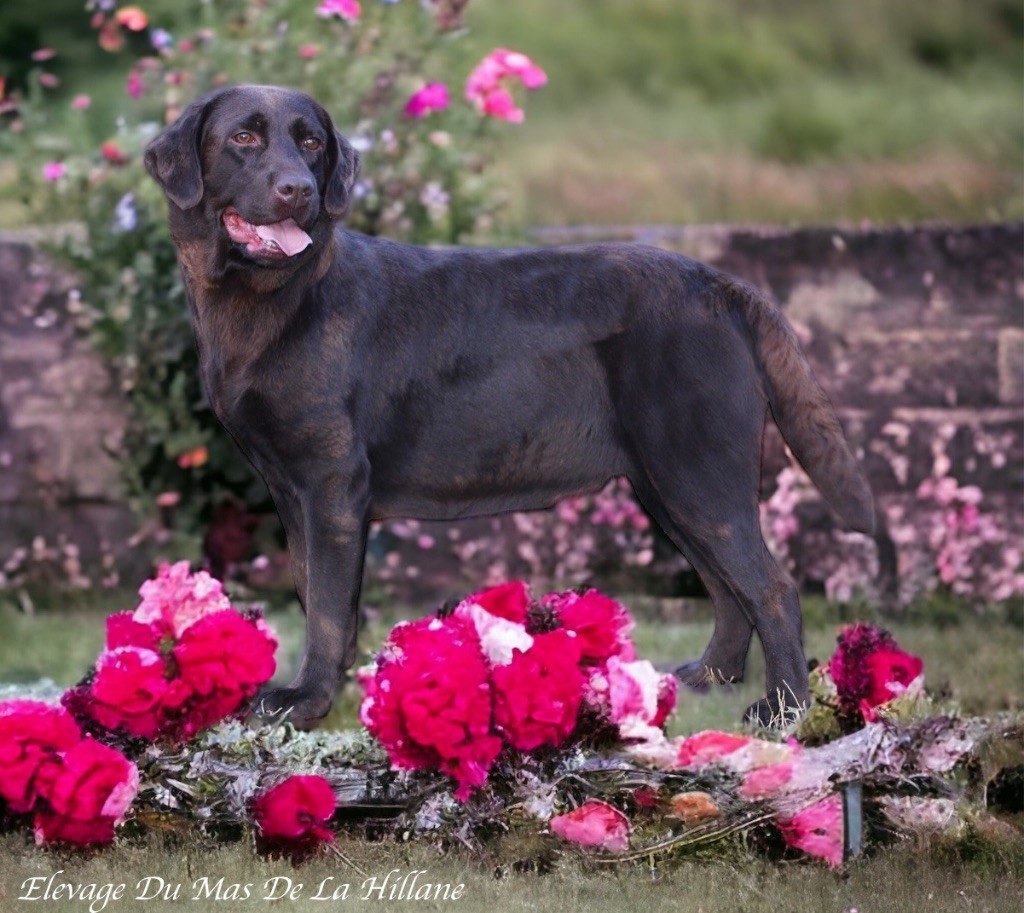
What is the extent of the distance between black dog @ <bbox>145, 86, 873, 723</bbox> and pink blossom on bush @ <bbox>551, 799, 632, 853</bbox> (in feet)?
1.60

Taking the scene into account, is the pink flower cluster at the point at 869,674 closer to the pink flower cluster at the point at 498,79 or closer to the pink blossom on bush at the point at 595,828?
the pink blossom on bush at the point at 595,828

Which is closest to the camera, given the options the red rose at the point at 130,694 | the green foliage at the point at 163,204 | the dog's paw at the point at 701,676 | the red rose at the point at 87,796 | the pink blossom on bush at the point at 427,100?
A: the red rose at the point at 87,796

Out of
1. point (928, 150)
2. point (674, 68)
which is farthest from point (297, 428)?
point (674, 68)

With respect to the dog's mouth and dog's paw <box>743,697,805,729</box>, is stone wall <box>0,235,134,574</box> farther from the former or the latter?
dog's paw <box>743,697,805,729</box>

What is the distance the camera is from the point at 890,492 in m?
6.21

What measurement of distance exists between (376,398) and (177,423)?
2.65 meters

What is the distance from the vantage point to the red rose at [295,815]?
125 inches

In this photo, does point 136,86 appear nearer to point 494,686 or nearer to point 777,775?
point 494,686

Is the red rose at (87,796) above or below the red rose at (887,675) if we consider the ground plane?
below

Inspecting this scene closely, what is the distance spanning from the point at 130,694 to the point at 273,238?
1.02 metres

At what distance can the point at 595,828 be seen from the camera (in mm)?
3213

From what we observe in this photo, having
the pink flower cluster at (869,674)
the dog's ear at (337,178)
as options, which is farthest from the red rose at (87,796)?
the pink flower cluster at (869,674)

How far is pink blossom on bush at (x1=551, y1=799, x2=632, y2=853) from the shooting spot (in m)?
3.21

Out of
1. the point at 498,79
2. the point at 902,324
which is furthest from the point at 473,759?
the point at 902,324
